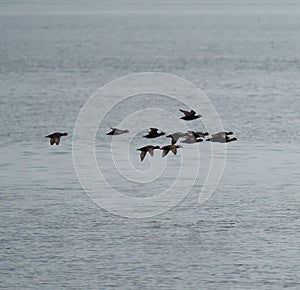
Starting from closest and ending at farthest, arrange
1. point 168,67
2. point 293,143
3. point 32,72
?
1. point 293,143
2. point 32,72
3. point 168,67

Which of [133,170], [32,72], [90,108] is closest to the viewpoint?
[133,170]

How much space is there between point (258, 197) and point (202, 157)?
4288mm

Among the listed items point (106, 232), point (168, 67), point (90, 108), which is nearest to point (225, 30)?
point (168, 67)

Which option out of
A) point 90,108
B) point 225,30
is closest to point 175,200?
point 90,108

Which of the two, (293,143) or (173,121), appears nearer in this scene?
(293,143)

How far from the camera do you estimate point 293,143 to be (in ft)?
107

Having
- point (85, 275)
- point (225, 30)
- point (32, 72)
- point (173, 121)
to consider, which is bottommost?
point (85, 275)

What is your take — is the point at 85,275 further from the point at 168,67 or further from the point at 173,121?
the point at 168,67

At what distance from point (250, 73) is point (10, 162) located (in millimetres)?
26626

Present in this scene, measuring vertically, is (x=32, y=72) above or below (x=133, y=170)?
above

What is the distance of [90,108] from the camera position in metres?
38.7

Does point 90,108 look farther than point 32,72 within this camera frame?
No

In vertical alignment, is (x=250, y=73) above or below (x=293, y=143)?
above

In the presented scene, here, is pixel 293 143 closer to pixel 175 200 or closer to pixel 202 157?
pixel 202 157
